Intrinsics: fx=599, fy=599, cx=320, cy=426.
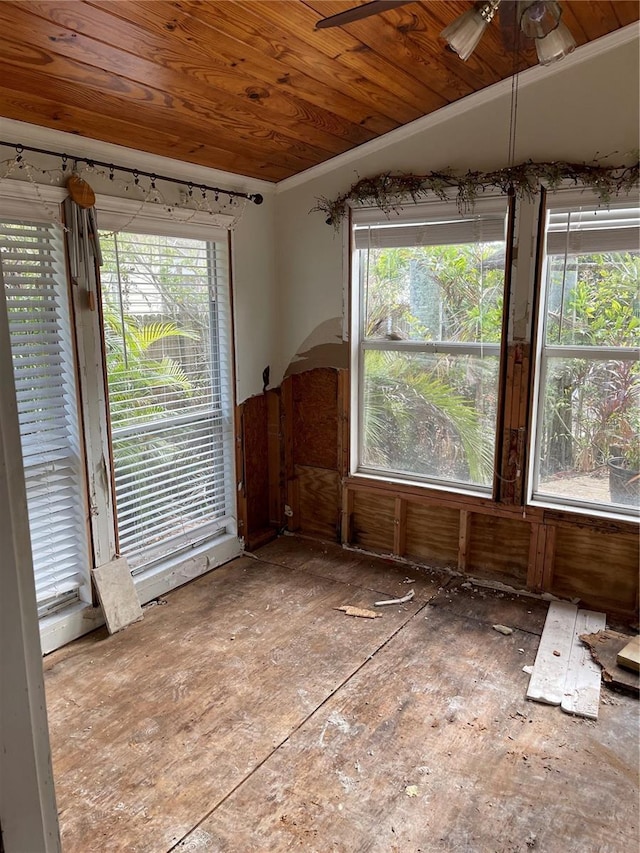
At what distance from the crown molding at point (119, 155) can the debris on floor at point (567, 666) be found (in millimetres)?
3116

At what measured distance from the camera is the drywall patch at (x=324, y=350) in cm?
394

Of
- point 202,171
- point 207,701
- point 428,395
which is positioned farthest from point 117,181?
point 207,701

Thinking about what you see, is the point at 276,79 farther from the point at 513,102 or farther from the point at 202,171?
the point at 513,102

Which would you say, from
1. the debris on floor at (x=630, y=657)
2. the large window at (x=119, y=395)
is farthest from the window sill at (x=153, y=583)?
the debris on floor at (x=630, y=657)

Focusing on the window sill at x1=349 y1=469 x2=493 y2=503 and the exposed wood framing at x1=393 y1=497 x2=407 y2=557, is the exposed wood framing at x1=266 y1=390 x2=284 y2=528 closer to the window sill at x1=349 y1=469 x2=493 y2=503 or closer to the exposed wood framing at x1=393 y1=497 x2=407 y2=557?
the window sill at x1=349 y1=469 x2=493 y2=503

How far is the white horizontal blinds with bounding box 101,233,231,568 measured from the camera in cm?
317

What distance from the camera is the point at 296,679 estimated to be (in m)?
2.72

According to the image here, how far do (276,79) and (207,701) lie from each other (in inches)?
107

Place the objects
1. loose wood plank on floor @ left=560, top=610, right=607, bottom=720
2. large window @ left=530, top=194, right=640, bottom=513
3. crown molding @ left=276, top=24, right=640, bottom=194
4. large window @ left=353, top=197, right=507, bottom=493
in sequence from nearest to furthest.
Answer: loose wood plank on floor @ left=560, top=610, right=607, bottom=720 → crown molding @ left=276, top=24, right=640, bottom=194 → large window @ left=530, top=194, right=640, bottom=513 → large window @ left=353, top=197, right=507, bottom=493

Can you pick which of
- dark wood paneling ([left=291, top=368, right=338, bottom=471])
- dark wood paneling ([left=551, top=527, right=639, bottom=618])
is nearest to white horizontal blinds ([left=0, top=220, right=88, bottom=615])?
dark wood paneling ([left=291, top=368, right=338, bottom=471])

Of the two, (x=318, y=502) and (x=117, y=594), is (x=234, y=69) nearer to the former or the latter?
(x=117, y=594)

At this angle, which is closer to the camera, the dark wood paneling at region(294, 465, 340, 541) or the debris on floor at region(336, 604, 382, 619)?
the debris on floor at region(336, 604, 382, 619)

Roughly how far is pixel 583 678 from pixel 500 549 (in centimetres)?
98

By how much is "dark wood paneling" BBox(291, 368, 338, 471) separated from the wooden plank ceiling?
1.44m
